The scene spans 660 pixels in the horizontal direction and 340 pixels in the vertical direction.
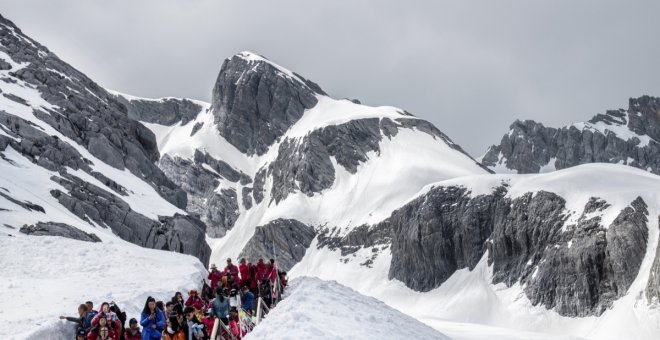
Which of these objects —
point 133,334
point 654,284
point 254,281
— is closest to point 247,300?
point 254,281

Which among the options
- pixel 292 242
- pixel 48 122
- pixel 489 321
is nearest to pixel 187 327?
pixel 48 122

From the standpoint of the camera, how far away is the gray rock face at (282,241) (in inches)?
6914

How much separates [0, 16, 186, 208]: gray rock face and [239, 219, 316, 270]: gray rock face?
66.9 meters

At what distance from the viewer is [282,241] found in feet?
587

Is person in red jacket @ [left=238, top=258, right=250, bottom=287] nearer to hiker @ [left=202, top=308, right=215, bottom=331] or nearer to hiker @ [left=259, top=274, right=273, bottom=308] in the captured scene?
hiker @ [left=259, top=274, right=273, bottom=308]

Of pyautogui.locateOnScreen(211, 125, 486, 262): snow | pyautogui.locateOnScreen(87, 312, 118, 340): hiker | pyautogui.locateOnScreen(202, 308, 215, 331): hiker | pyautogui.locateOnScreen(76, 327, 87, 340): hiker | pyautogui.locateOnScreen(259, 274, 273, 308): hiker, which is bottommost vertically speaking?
pyautogui.locateOnScreen(76, 327, 87, 340): hiker

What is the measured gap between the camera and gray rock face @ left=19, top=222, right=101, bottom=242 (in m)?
48.3

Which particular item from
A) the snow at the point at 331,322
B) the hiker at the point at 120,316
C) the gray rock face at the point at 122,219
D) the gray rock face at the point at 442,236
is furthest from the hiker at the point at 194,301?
the gray rock face at the point at 442,236

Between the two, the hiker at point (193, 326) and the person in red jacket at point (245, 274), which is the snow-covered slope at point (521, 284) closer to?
the person in red jacket at point (245, 274)

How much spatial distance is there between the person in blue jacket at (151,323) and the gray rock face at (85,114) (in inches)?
2858

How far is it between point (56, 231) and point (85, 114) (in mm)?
50040

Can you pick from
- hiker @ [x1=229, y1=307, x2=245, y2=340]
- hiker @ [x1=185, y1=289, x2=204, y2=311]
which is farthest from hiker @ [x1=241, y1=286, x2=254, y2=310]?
hiker @ [x1=229, y1=307, x2=245, y2=340]

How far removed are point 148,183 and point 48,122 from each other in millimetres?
15570

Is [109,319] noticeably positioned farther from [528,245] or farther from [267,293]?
[528,245]
